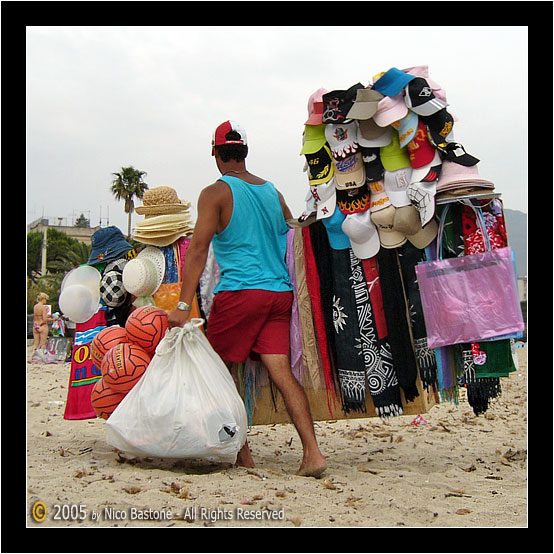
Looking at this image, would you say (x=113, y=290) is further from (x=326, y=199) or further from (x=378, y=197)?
(x=378, y=197)

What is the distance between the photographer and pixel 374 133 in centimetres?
387

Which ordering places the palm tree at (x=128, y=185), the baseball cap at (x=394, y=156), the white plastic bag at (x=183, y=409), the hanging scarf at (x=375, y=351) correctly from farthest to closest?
the palm tree at (x=128, y=185) → the hanging scarf at (x=375, y=351) → the baseball cap at (x=394, y=156) → the white plastic bag at (x=183, y=409)

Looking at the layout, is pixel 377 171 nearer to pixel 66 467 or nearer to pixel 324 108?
pixel 324 108

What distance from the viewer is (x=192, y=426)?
3600 mm

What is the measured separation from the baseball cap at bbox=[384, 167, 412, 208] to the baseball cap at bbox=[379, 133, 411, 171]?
0.10ft

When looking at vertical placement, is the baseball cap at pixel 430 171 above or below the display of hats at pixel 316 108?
below

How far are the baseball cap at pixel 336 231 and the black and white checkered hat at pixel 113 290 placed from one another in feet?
5.15

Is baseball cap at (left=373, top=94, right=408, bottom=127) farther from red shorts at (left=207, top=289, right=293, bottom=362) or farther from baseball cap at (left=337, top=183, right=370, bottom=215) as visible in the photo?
red shorts at (left=207, top=289, right=293, bottom=362)

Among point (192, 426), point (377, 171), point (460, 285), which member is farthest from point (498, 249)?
point (192, 426)

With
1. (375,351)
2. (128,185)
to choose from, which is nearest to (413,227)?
(375,351)

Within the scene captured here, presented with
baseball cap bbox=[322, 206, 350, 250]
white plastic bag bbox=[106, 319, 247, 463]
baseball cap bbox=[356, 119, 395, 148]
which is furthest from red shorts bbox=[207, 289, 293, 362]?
baseball cap bbox=[356, 119, 395, 148]

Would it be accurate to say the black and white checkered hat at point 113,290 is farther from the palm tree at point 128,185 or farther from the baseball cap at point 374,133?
the palm tree at point 128,185

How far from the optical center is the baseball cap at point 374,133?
3861 mm

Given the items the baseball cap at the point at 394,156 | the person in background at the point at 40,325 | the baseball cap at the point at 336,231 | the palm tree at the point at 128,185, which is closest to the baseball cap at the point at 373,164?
the baseball cap at the point at 394,156
